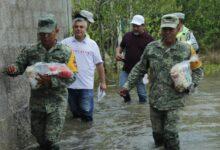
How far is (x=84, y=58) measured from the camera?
9359 millimetres

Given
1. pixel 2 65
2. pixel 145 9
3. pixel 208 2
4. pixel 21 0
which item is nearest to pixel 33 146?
pixel 2 65

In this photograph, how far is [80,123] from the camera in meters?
9.60

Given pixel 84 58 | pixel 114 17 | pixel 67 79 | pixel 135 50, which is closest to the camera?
pixel 67 79

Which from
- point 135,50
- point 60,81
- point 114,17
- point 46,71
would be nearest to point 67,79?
point 60,81

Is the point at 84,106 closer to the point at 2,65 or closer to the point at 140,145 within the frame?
the point at 140,145

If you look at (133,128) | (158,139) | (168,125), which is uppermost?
(168,125)

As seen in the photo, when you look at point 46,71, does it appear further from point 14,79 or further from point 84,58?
point 84,58

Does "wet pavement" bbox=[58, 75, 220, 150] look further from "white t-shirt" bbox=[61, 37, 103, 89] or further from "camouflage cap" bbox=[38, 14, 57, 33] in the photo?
"camouflage cap" bbox=[38, 14, 57, 33]

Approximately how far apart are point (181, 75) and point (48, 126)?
1.70 meters

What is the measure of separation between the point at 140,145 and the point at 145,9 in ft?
36.9

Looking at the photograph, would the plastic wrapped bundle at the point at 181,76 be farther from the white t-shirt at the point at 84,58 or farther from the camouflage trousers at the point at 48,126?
the white t-shirt at the point at 84,58

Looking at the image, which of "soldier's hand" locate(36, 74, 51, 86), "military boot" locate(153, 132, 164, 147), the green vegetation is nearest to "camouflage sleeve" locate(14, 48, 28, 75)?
"soldier's hand" locate(36, 74, 51, 86)

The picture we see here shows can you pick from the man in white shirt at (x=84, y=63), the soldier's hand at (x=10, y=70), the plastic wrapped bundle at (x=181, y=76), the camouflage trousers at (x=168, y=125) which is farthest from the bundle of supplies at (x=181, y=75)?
the man in white shirt at (x=84, y=63)

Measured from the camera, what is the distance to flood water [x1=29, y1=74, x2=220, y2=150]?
7.81m
